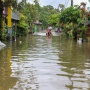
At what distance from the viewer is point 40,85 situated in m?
8.05

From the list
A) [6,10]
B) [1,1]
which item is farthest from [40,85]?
[6,10]

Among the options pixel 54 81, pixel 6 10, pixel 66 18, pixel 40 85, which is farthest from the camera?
pixel 66 18

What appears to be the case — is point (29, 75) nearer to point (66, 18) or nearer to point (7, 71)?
point (7, 71)

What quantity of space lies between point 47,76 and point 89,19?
73.9ft

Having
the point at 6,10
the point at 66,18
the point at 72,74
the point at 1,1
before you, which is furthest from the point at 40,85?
the point at 66,18

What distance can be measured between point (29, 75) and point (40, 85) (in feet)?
5.24

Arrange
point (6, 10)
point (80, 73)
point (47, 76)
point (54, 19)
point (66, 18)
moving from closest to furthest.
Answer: point (47, 76) < point (80, 73) < point (6, 10) < point (66, 18) < point (54, 19)

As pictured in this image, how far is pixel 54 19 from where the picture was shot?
242 feet

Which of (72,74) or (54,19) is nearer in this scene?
(72,74)

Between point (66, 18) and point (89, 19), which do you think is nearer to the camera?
point (89, 19)

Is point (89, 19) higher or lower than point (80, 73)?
higher

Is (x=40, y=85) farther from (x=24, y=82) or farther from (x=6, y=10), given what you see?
(x=6, y=10)

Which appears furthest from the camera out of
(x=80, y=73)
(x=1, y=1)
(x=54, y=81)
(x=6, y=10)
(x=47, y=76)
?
(x=6, y=10)

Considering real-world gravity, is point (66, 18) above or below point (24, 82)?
above
